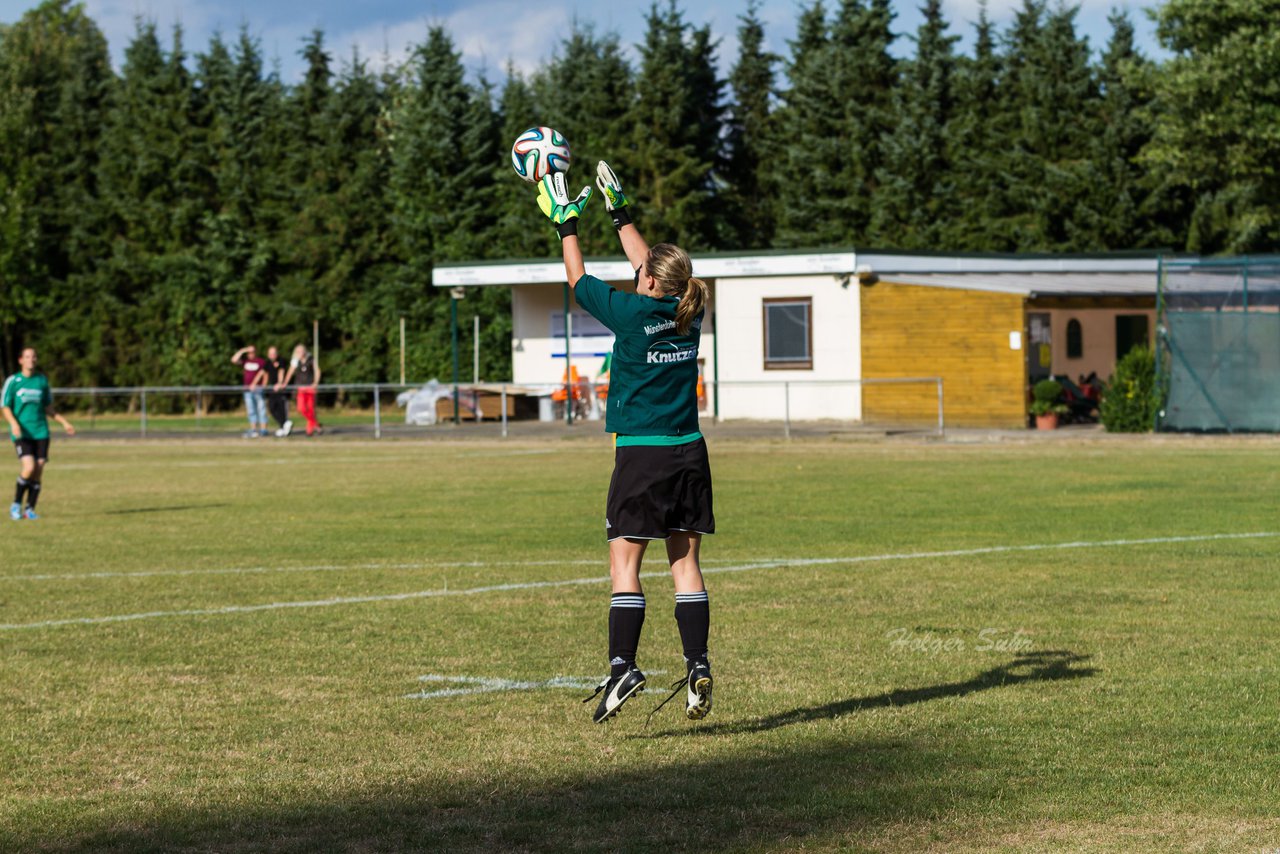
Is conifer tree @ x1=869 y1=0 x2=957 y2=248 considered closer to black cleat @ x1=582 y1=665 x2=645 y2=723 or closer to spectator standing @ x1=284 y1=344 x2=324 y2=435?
spectator standing @ x1=284 y1=344 x2=324 y2=435

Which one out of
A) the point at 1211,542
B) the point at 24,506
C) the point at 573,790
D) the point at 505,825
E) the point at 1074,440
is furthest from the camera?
the point at 1074,440

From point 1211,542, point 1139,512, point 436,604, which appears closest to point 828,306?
point 1139,512

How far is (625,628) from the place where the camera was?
7.32 m

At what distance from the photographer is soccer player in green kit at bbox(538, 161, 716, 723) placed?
7.24m

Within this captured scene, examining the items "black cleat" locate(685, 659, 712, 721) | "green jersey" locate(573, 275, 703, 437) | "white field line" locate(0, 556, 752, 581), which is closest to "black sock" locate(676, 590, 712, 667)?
"black cleat" locate(685, 659, 712, 721)

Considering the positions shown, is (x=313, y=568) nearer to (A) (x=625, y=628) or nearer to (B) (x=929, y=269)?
(A) (x=625, y=628)

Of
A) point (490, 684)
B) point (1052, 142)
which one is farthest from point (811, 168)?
point (490, 684)

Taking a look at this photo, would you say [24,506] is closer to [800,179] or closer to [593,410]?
[593,410]

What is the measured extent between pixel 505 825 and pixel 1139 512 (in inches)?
519

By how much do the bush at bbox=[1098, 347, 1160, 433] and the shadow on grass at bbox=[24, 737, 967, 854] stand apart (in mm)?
26276

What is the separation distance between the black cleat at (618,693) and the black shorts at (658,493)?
612mm

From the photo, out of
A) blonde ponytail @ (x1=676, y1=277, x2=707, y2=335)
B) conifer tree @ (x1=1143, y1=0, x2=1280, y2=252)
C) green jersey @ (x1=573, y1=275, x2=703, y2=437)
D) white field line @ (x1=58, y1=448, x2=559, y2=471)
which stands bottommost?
white field line @ (x1=58, y1=448, x2=559, y2=471)

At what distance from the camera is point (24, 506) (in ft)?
67.9

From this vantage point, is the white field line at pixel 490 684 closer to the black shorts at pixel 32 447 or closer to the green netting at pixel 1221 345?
Answer: the black shorts at pixel 32 447
